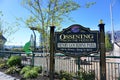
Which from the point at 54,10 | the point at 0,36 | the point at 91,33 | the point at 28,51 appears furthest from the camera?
the point at 0,36

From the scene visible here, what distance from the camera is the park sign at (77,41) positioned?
638 cm

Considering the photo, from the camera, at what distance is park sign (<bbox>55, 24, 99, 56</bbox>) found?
20.9 ft

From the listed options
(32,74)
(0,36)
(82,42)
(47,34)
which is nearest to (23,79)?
(32,74)

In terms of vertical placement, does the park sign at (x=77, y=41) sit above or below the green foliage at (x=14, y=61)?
above

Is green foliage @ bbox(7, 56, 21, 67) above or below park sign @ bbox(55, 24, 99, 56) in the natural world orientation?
below

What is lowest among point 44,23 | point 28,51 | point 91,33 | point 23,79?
point 23,79

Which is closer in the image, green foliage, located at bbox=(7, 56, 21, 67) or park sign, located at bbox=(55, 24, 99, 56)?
park sign, located at bbox=(55, 24, 99, 56)

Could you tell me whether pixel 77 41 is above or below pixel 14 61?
above

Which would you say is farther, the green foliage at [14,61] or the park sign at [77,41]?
the green foliage at [14,61]

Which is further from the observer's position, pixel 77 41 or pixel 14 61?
pixel 14 61

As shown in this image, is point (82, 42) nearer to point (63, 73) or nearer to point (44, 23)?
point (63, 73)

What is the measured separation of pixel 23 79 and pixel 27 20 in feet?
10.6

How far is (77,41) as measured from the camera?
6484 millimetres

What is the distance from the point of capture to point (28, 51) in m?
13.0
